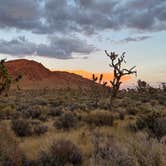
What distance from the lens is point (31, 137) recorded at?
13.7m

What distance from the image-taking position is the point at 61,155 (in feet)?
29.7

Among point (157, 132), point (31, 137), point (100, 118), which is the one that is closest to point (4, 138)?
point (31, 137)

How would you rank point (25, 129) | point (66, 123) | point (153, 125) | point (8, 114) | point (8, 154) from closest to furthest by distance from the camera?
point (8, 154)
point (153, 125)
point (25, 129)
point (66, 123)
point (8, 114)

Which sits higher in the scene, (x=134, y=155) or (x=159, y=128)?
(x=159, y=128)

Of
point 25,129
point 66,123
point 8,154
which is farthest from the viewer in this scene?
point 66,123

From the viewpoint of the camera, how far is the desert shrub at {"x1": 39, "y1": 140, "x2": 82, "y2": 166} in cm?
888

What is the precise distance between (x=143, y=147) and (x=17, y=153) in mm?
3197

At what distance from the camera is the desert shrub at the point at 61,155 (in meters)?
8.88

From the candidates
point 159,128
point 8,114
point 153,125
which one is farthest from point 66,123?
point 8,114

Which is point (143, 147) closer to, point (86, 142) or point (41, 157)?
point (41, 157)

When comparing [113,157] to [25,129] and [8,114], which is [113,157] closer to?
[25,129]

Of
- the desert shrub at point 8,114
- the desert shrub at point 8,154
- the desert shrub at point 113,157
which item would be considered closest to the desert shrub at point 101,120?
the desert shrub at point 8,114

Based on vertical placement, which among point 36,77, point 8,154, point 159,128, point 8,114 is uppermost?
point 36,77

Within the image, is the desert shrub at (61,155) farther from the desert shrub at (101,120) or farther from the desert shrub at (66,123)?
the desert shrub at (101,120)
